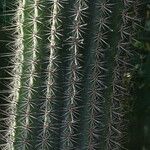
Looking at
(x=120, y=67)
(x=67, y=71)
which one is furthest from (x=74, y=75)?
(x=120, y=67)

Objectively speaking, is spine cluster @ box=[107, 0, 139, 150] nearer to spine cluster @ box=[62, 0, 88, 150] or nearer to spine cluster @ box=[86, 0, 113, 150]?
spine cluster @ box=[86, 0, 113, 150]

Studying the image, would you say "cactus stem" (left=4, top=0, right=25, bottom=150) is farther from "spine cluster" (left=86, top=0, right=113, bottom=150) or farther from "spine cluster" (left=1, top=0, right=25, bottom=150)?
"spine cluster" (left=86, top=0, right=113, bottom=150)

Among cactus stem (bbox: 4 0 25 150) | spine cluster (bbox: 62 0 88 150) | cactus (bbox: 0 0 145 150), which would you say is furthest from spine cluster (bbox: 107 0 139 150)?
cactus stem (bbox: 4 0 25 150)

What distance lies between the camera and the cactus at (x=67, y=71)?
2.54 metres

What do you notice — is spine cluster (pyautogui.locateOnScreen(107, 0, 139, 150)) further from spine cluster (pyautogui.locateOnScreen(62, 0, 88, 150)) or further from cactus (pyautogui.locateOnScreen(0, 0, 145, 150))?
spine cluster (pyautogui.locateOnScreen(62, 0, 88, 150))

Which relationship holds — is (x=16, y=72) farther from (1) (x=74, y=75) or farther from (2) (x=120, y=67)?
(2) (x=120, y=67)

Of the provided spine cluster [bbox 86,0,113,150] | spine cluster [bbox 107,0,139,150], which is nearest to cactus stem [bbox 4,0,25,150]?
spine cluster [bbox 86,0,113,150]

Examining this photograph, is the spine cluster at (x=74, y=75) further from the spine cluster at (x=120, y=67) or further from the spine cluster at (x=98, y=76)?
the spine cluster at (x=120, y=67)

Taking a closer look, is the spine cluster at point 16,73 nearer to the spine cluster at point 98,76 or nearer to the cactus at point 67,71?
the cactus at point 67,71

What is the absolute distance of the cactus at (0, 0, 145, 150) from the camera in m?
2.54

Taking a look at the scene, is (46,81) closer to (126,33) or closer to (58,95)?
(58,95)

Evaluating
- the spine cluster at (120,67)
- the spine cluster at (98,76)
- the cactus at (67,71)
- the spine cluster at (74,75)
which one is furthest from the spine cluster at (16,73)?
the spine cluster at (120,67)

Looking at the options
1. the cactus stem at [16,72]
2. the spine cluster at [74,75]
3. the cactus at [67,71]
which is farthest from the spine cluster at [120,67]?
the cactus stem at [16,72]

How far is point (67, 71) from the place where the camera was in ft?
8.48
